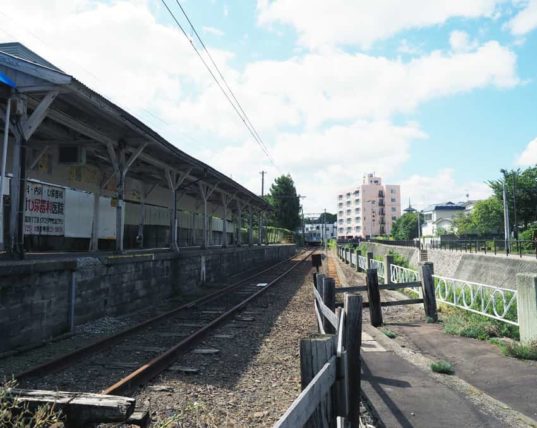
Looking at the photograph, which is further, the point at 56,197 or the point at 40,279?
the point at 56,197

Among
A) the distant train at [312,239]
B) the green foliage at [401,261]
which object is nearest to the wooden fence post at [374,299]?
the green foliage at [401,261]

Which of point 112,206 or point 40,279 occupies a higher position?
point 112,206

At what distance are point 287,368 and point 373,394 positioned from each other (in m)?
1.59

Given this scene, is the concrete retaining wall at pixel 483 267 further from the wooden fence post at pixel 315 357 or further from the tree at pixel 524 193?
the tree at pixel 524 193

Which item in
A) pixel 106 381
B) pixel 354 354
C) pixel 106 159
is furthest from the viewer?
pixel 106 159

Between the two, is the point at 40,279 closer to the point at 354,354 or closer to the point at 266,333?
the point at 266,333

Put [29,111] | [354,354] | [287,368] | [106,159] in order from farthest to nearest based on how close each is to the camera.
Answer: [106,159] → [29,111] → [287,368] → [354,354]

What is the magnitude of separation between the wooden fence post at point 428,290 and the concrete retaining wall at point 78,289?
257 inches

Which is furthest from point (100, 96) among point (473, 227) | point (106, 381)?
point (473, 227)

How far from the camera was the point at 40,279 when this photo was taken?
7023 millimetres

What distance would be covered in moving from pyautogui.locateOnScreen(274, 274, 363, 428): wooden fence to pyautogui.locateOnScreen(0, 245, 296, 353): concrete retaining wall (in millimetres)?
4889

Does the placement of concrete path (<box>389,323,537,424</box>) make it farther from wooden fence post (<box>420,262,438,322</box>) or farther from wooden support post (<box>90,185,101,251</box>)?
wooden support post (<box>90,185,101,251</box>)

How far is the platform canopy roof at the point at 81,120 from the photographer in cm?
729

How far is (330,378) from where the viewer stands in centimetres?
265
